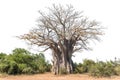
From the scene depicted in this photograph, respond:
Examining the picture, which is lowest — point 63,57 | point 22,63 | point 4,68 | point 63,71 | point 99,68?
point 99,68

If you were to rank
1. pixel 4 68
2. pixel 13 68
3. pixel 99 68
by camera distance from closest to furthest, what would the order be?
pixel 99 68 < pixel 4 68 < pixel 13 68

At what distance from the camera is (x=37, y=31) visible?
3262 cm

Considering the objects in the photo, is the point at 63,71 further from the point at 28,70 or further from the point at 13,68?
the point at 13,68

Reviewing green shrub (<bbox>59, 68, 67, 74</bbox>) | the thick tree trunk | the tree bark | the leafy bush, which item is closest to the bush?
the leafy bush

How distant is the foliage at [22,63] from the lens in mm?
32031

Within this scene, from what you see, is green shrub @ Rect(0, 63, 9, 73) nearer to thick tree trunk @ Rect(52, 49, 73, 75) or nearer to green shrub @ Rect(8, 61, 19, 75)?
green shrub @ Rect(8, 61, 19, 75)

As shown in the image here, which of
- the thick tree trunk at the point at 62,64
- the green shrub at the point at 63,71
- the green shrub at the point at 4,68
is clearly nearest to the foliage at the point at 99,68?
the thick tree trunk at the point at 62,64

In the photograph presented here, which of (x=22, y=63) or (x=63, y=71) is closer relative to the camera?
(x=63, y=71)

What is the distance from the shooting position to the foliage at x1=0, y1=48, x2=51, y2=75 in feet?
105

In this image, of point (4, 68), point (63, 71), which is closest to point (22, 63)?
point (4, 68)

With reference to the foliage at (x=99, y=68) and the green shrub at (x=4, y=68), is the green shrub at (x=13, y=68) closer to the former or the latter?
the green shrub at (x=4, y=68)

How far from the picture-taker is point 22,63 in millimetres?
34000

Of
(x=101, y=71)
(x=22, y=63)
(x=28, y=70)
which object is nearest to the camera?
(x=101, y=71)

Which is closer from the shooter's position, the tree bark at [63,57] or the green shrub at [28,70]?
the green shrub at [28,70]
